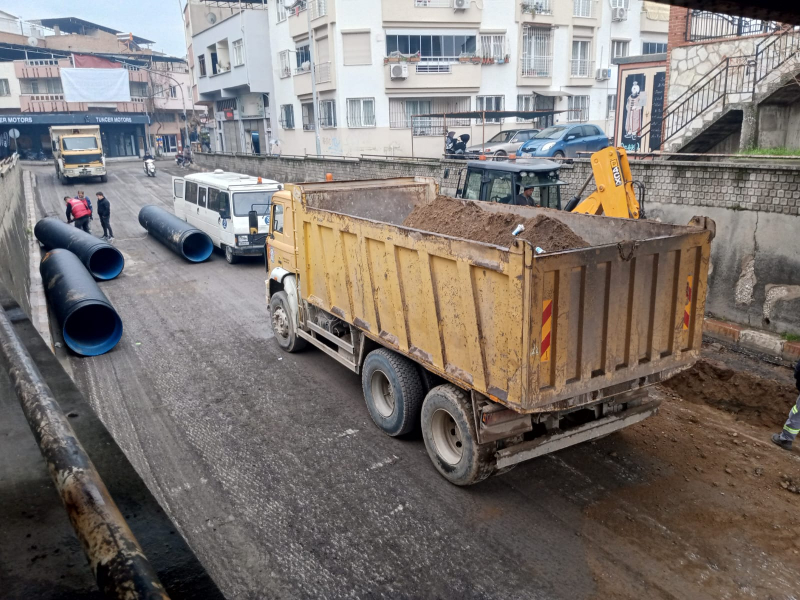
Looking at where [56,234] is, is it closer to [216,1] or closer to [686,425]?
[686,425]

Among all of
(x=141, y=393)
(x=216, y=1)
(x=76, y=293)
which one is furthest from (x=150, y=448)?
(x=216, y=1)

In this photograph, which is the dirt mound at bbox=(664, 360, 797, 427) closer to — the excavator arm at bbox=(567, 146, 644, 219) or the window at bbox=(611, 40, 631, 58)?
the excavator arm at bbox=(567, 146, 644, 219)

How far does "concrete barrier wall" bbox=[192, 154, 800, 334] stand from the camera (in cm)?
884

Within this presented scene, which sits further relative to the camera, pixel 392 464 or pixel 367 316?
pixel 367 316

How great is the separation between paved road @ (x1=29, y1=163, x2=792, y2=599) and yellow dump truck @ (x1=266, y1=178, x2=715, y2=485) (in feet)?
1.44

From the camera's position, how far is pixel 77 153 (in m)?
Answer: 32.8

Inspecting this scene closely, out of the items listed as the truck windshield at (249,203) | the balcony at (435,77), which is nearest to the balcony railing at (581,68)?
the balcony at (435,77)

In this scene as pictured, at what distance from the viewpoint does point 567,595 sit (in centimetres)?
438

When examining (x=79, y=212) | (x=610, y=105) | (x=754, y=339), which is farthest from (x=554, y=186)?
(x=610, y=105)

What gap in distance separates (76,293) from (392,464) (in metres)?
6.22

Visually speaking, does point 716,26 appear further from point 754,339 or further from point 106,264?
point 106,264

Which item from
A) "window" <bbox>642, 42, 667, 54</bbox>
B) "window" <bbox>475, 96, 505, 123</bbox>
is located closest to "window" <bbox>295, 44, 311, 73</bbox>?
"window" <bbox>475, 96, 505, 123</bbox>

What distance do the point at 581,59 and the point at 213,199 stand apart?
28.1m

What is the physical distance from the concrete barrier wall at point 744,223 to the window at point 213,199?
10.2m
